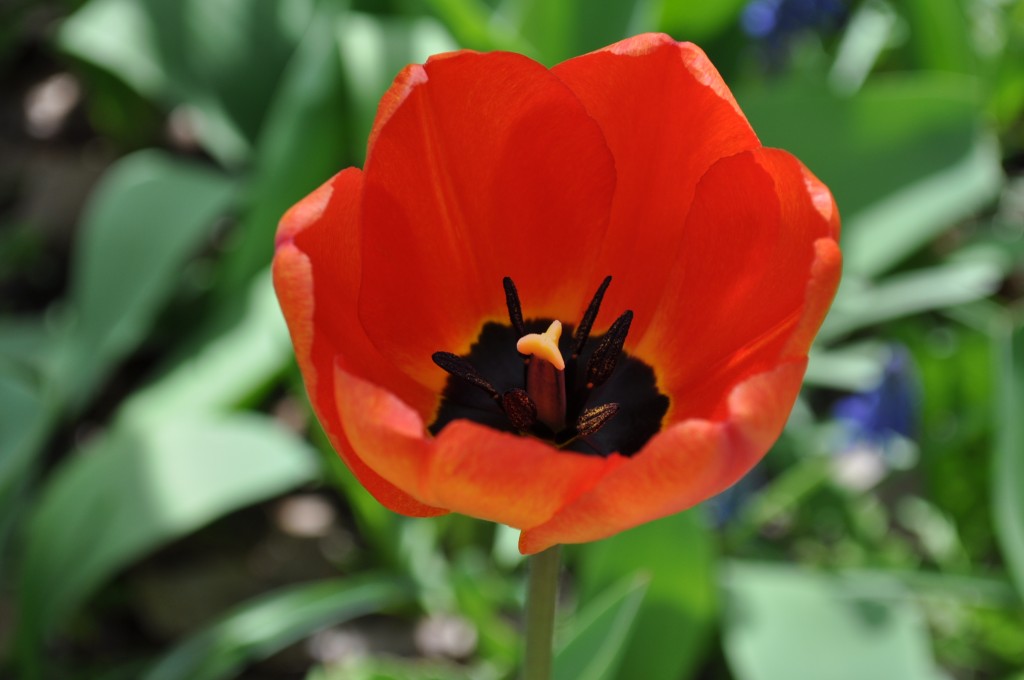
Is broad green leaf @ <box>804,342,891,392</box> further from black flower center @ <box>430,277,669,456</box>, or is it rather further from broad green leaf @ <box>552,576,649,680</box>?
black flower center @ <box>430,277,669,456</box>

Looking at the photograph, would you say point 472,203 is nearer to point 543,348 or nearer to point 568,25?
point 543,348

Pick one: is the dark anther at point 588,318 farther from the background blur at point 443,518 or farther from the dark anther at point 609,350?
the background blur at point 443,518

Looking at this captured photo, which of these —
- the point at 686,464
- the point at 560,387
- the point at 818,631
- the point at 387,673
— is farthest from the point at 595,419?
the point at 818,631

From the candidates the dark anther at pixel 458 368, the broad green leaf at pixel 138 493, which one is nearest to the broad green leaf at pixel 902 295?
the broad green leaf at pixel 138 493

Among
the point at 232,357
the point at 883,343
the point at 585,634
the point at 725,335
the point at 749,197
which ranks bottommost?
the point at 883,343

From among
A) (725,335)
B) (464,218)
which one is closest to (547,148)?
(464,218)

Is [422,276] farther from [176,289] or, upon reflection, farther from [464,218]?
[176,289]
